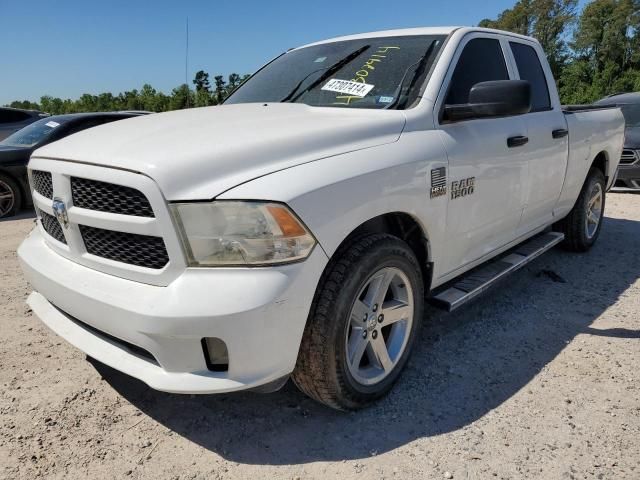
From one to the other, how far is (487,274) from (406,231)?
3.30ft

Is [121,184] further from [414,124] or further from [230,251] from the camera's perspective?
[414,124]

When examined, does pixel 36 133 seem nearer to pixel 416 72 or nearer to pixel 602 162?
pixel 416 72

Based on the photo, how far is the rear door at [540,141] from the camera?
3.57 m

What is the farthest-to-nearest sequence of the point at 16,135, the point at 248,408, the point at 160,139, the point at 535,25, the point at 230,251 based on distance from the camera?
the point at 535,25
the point at 16,135
the point at 248,408
the point at 160,139
the point at 230,251

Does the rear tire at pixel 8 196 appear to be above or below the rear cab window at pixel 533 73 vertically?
below

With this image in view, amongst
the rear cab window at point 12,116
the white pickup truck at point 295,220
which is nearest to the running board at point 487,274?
the white pickup truck at point 295,220

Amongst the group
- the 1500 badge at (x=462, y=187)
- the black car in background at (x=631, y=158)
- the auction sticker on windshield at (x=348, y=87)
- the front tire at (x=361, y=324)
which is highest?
the auction sticker on windshield at (x=348, y=87)

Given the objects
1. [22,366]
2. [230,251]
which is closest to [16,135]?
[22,366]

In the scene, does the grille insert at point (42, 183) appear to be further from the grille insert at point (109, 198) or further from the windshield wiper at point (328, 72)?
the windshield wiper at point (328, 72)

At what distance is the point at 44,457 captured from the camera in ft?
7.21

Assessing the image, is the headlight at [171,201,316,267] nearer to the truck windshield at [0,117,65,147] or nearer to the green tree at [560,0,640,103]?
the truck windshield at [0,117,65,147]

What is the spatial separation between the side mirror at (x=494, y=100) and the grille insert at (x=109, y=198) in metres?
1.68

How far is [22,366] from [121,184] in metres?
1.65

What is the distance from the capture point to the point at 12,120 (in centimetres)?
1084
